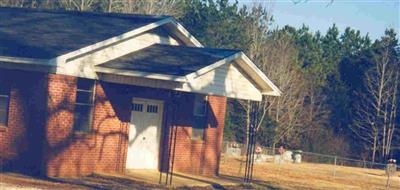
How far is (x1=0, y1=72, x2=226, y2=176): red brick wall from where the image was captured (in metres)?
23.6

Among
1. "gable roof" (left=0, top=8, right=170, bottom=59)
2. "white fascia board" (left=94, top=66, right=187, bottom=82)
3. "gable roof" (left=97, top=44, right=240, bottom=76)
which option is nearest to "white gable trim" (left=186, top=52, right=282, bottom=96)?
"gable roof" (left=97, top=44, right=240, bottom=76)

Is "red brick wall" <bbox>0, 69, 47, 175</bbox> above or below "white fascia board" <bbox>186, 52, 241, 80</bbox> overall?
below

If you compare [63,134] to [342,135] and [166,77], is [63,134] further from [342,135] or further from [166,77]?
[342,135]

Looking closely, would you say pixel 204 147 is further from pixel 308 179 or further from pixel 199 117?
pixel 308 179

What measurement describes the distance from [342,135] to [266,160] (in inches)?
625

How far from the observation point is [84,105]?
80.7 ft

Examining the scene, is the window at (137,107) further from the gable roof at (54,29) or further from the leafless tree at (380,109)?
the leafless tree at (380,109)

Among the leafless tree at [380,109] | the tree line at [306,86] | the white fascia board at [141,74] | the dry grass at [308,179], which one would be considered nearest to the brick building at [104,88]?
the white fascia board at [141,74]

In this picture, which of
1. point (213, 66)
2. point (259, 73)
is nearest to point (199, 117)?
point (259, 73)

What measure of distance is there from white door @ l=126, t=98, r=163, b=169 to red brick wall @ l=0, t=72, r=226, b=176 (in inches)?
10.0

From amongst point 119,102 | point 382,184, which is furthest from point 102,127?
point 382,184

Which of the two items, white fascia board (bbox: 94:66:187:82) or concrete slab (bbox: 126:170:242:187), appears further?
concrete slab (bbox: 126:170:242:187)

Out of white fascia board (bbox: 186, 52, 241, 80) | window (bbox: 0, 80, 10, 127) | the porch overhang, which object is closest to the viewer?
white fascia board (bbox: 186, 52, 241, 80)

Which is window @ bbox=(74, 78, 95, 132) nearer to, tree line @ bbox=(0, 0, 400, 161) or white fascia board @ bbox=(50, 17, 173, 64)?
white fascia board @ bbox=(50, 17, 173, 64)
